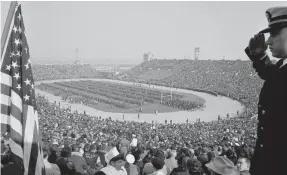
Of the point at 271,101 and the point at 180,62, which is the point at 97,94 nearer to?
the point at 180,62

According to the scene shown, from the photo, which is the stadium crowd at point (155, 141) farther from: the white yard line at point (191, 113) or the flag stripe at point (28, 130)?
the white yard line at point (191, 113)

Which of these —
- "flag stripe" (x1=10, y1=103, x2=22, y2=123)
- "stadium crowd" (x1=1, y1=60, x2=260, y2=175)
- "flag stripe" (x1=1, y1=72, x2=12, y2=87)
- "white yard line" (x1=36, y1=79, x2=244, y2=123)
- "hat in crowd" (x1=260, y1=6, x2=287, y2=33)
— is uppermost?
"hat in crowd" (x1=260, y1=6, x2=287, y2=33)

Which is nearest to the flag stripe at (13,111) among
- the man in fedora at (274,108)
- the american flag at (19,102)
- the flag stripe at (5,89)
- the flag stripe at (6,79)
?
the american flag at (19,102)

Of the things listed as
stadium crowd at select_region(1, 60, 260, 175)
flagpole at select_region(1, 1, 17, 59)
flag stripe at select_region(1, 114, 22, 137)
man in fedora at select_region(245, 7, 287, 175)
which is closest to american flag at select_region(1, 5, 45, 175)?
flag stripe at select_region(1, 114, 22, 137)

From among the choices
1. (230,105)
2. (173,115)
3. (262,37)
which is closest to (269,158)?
(262,37)

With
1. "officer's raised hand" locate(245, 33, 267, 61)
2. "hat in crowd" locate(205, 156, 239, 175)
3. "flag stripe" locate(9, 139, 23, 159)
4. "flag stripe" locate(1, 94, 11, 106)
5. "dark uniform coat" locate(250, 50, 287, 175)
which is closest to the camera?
"dark uniform coat" locate(250, 50, 287, 175)

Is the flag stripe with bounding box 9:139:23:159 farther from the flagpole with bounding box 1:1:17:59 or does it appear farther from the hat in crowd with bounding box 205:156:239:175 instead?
the hat in crowd with bounding box 205:156:239:175

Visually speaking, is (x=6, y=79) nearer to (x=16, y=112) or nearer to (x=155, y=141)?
(x=16, y=112)

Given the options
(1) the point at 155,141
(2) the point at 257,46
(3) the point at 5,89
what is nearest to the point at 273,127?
(2) the point at 257,46
